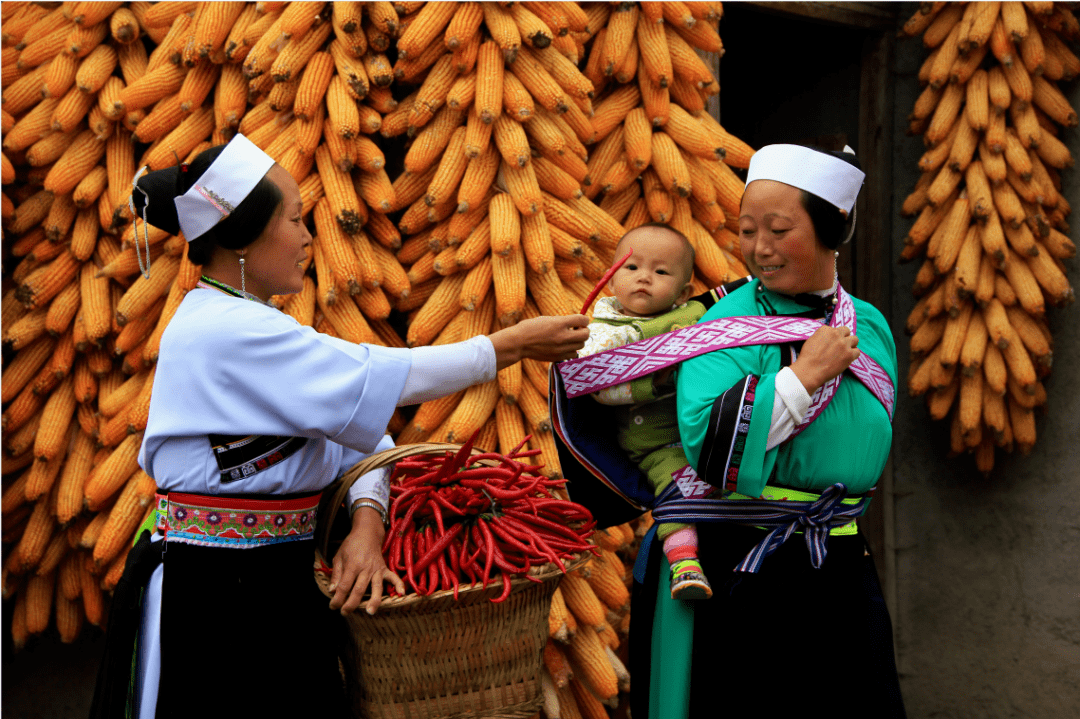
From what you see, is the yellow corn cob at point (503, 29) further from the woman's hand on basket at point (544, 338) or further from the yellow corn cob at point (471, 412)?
the woman's hand on basket at point (544, 338)

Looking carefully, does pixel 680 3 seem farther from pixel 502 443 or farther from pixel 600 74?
pixel 502 443

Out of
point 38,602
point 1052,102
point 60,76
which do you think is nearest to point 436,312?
point 60,76

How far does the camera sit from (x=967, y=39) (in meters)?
3.82

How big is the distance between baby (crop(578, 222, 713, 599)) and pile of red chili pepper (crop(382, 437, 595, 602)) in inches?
8.0

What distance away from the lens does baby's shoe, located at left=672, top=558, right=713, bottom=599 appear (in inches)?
73.0

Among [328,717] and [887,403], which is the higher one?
[887,403]

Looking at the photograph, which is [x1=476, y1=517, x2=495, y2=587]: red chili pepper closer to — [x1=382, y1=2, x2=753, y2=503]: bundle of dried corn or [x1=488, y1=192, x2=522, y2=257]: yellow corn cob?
[x1=382, y1=2, x2=753, y2=503]: bundle of dried corn

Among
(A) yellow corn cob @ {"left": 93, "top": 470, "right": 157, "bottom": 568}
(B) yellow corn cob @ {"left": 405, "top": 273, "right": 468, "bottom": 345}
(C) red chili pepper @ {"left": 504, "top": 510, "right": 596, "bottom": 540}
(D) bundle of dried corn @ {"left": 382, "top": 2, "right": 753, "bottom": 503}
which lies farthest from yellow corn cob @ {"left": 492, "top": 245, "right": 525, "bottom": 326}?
(A) yellow corn cob @ {"left": 93, "top": 470, "right": 157, "bottom": 568}

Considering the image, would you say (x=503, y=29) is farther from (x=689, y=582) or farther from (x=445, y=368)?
(x=689, y=582)

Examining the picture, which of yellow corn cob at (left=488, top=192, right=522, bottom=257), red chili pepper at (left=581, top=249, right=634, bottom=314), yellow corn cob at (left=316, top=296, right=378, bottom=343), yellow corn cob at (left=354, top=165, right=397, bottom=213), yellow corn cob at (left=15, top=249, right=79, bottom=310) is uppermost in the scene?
yellow corn cob at (left=354, top=165, right=397, bottom=213)

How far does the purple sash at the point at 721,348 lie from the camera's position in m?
1.92

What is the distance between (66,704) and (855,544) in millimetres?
3235

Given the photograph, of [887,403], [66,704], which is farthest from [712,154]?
[66,704]

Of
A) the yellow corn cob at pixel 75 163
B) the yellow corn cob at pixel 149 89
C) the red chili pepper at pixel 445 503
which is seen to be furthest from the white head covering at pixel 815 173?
the yellow corn cob at pixel 75 163
